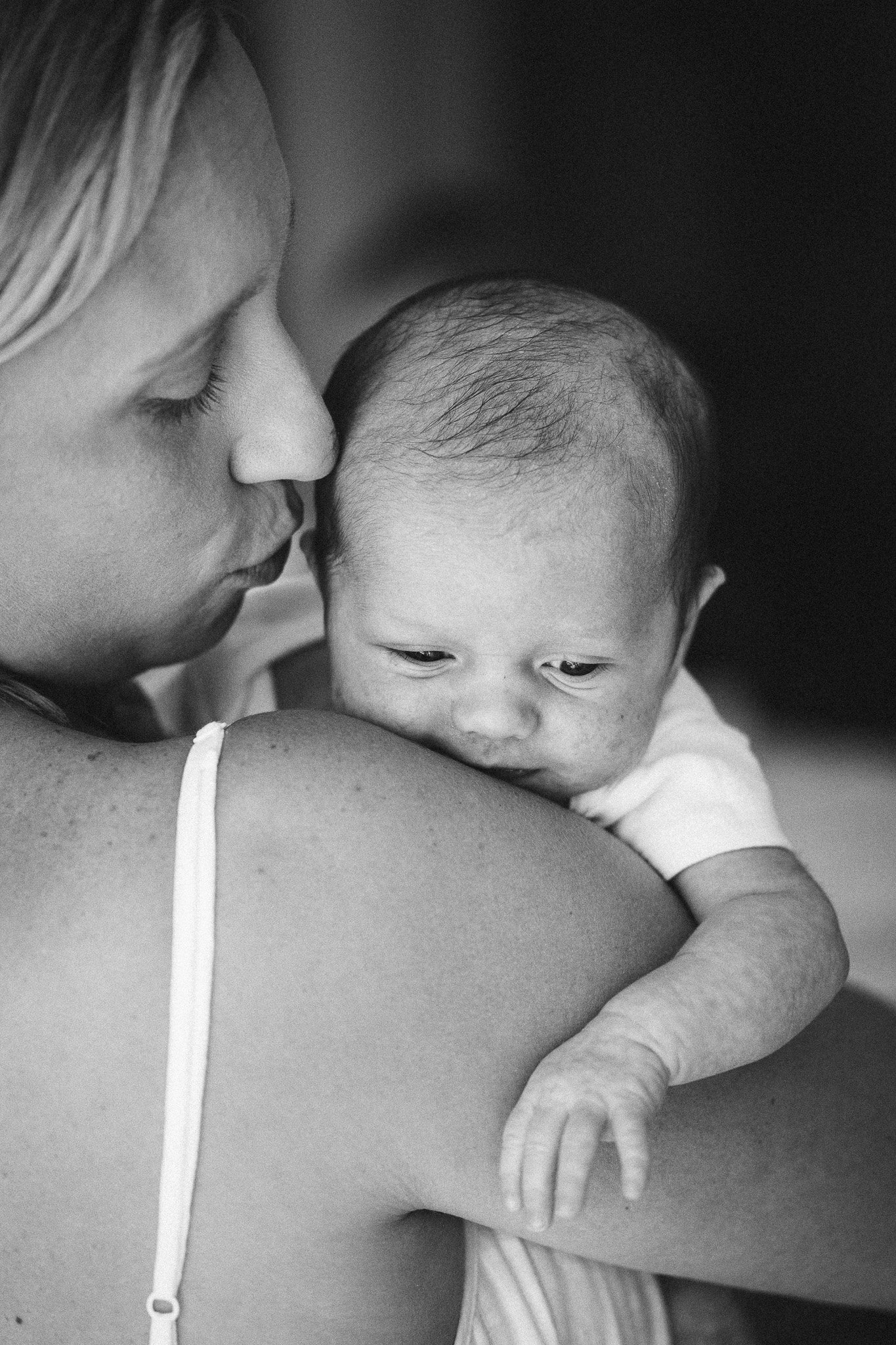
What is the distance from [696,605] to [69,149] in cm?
84

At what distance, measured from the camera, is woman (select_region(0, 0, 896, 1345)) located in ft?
2.85

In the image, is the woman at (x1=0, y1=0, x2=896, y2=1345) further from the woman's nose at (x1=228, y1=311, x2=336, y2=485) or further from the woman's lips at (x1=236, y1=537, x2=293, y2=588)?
the woman's lips at (x1=236, y1=537, x2=293, y2=588)

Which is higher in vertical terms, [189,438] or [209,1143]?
[189,438]

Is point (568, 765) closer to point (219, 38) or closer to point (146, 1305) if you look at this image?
point (146, 1305)

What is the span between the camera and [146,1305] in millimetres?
909

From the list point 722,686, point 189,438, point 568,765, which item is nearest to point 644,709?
point 568,765

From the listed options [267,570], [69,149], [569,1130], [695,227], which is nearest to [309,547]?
[267,570]

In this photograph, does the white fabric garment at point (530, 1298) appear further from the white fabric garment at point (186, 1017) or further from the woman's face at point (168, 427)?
the woman's face at point (168, 427)

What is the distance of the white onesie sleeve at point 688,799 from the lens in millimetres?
1256

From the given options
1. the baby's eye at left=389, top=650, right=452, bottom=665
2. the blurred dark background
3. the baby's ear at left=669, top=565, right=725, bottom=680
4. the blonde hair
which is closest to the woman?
the blonde hair

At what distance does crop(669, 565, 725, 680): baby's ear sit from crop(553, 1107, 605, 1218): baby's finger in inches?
23.7

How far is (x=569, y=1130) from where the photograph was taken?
0.90 metres

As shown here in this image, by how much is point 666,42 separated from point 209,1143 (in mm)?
3837

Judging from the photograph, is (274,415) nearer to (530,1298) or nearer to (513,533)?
(513,533)
